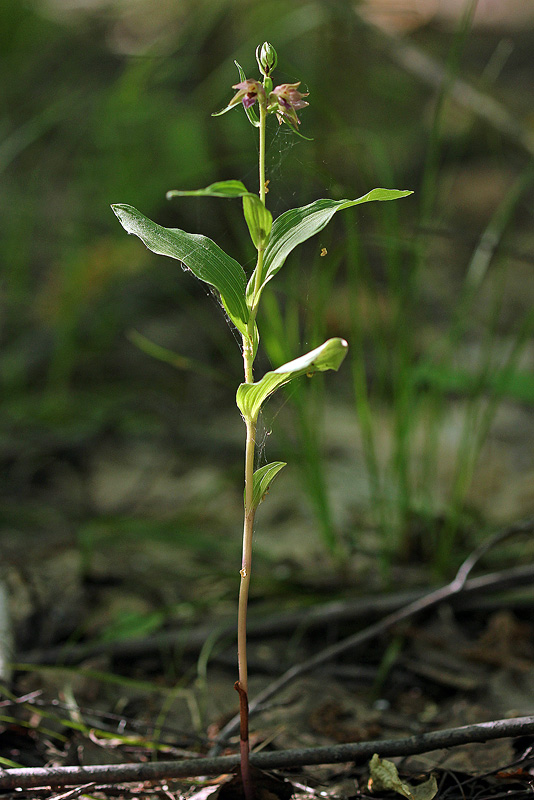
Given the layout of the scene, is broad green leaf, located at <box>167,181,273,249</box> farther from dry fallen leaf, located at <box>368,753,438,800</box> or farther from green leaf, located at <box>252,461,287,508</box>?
dry fallen leaf, located at <box>368,753,438,800</box>

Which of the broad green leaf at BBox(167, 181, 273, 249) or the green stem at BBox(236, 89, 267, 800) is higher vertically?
the broad green leaf at BBox(167, 181, 273, 249)

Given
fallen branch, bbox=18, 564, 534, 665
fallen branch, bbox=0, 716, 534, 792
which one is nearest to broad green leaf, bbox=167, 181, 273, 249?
fallen branch, bbox=0, 716, 534, 792

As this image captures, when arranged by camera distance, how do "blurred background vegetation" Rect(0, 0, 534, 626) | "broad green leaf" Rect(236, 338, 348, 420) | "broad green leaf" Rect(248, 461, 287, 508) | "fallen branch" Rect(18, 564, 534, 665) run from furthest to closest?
"blurred background vegetation" Rect(0, 0, 534, 626) → "fallen branch" Rect(18, 564, 534, 665) → "broad green leaf" Rect(248, 461, 287, 508) → "broad green leaf" Rect(236, 338, 348, 420)

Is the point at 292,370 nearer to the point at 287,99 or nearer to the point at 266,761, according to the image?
the point at 287,99

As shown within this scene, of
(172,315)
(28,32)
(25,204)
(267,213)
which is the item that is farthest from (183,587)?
(28,32)

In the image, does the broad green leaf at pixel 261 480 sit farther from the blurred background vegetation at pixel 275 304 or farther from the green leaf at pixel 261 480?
the blurred background vegetation at pixel 275 304

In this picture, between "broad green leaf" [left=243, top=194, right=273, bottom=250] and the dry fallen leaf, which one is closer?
"broad green leaf" [left=243, top=194, right=273, bottom=250]

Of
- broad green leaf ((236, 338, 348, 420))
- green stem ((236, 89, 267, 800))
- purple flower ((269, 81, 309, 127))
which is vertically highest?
purple flower ((269, 81, 309, 127))

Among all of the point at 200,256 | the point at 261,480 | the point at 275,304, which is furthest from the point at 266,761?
the point at 275,304
